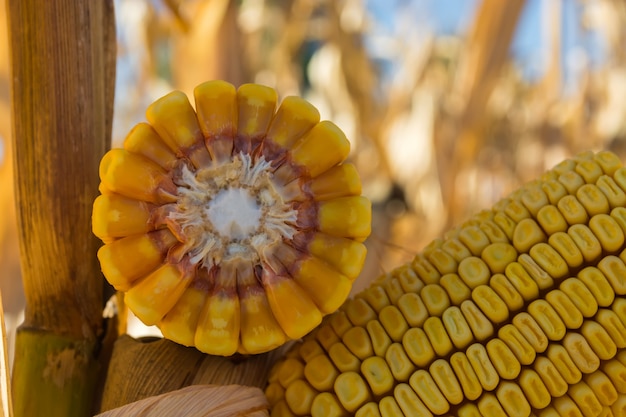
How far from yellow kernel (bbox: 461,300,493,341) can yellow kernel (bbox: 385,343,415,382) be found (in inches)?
3.5

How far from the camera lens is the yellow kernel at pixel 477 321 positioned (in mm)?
799

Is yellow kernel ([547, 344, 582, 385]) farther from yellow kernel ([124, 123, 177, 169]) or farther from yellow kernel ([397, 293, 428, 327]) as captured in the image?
yellow kernel ([124, 123, 177, 169])

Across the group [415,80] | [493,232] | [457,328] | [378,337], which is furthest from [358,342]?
[415,80]

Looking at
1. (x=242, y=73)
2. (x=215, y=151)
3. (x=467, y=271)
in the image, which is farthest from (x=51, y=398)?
(x=242, y=73)

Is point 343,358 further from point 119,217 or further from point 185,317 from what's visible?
point 119,217

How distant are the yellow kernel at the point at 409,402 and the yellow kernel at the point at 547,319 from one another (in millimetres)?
175

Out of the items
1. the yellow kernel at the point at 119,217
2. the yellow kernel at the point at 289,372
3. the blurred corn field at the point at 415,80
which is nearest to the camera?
the yellow kernel at the point at 119,217

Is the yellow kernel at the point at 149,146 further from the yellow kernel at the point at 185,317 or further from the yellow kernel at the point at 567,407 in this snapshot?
the yellow kernel at the point at 567,407

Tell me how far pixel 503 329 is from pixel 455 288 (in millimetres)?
78

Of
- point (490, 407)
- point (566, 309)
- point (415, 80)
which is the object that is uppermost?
point (415, 80)

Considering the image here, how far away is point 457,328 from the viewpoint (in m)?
0.80

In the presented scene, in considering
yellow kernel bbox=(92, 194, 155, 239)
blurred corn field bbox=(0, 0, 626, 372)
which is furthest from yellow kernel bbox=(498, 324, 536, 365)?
blurred corn field bbox=(0, 0, 626, 372)

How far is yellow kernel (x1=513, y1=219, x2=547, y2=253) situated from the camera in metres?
0.83

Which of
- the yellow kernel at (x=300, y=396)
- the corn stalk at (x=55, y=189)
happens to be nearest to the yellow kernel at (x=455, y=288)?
the yellow kernel at (x=300, y=396)
